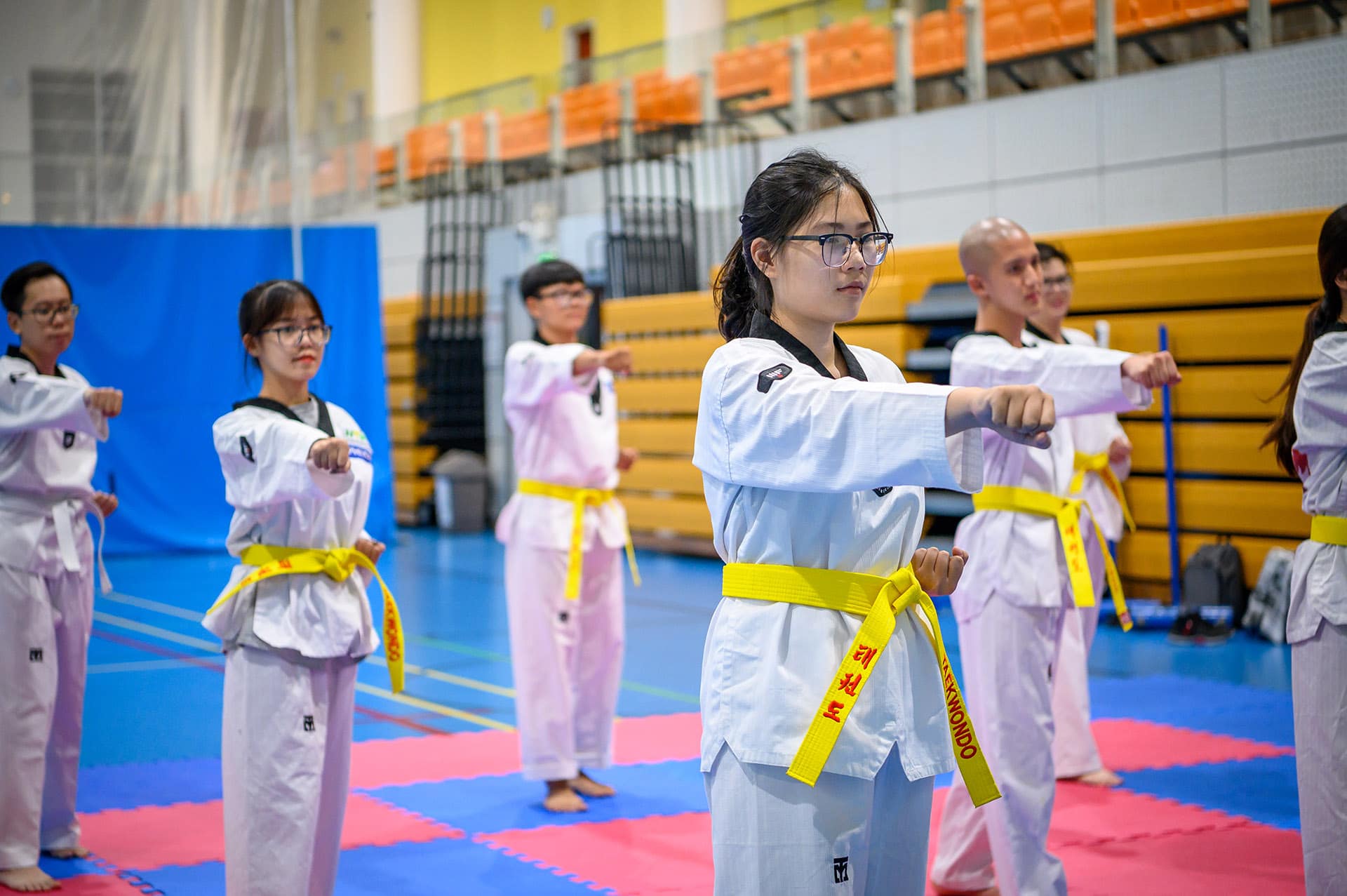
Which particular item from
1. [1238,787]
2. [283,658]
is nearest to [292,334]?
[283,658]

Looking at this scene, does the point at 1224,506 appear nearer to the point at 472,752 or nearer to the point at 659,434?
the point at 472,752

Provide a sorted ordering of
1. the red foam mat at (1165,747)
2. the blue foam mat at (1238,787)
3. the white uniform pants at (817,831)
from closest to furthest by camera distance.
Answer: the white uniform pants at (817,831) < the blue foam mat at (1238,787) < the red foam mat at (1165,747)

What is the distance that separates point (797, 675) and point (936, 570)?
0.29 meters

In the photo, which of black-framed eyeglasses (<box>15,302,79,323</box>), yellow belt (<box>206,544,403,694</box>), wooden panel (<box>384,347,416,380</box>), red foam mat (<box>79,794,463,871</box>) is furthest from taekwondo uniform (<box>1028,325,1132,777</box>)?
wooden panel (<box>384,347,416,380</box>)

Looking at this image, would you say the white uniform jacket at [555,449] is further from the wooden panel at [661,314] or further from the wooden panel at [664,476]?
the wooden panel at [664,476]

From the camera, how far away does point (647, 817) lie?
484 centimetres

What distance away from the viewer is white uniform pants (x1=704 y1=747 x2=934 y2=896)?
2.09 m

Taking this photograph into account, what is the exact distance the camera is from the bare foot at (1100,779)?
202 inches

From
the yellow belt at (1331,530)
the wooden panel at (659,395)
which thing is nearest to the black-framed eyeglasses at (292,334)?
the yellow belt at (1331,530)

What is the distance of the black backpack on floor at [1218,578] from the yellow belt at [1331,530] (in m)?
5.34

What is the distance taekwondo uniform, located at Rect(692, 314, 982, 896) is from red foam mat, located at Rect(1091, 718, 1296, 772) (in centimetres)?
352

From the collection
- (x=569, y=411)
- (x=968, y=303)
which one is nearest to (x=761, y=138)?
(x=968, y=303)

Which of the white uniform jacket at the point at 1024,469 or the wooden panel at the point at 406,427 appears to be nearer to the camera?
the white uniform jacket at the point at 1024,469

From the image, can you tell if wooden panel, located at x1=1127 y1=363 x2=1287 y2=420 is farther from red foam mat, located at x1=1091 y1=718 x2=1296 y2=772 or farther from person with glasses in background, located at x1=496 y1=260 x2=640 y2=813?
person with glasses in background, located at x1=496 y1=260 x2=640 y2=813
